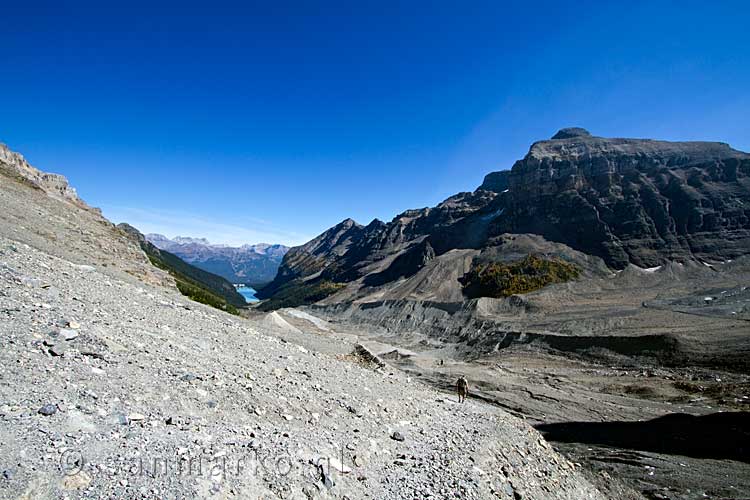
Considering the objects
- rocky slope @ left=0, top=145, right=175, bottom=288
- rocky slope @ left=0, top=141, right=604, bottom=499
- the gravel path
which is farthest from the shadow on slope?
rocky slope @ left=0, top=145, right=175, bottom=288

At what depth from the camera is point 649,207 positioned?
318 ft

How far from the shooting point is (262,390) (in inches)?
343

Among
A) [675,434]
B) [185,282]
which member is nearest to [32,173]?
[185,282]

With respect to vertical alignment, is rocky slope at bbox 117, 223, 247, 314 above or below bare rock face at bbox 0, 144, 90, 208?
below

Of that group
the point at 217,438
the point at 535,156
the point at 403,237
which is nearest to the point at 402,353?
the point at 217,438

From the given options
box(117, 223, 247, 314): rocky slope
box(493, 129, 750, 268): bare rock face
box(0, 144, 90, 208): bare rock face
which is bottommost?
box(117, 223, 247, 314): rocky slope

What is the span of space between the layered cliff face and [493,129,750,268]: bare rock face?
20 cm

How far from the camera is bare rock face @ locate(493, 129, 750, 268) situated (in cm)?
8462

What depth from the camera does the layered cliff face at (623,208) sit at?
281 feet

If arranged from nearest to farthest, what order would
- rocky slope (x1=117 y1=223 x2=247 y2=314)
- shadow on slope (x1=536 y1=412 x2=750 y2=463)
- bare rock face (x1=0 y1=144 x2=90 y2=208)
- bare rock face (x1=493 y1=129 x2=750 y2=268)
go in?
1. shadow on slope (x1=536 y1=412 x2=750 y2=463)
2. rocky slope (x1=117 y1=223 x2=247 y2=314)
3. bare rock face (x1=0 y1=144 x2=90 y2=208)
4. bare rock face (x1=493 y1=129 x2=750 y2=268)

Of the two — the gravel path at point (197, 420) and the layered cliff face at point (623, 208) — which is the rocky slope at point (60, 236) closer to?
the gravel path at point (197, 420)

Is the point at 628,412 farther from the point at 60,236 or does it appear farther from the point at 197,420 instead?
the point at 60,236

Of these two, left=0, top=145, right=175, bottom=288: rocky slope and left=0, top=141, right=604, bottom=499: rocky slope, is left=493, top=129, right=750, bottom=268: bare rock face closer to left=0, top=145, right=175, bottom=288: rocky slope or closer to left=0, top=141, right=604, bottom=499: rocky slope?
left=0, top=141, right=604, bottom=499: rocky slope

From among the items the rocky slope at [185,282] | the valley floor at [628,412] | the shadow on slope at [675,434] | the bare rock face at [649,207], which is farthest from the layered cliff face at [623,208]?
the shadow on slope at [675,434]
